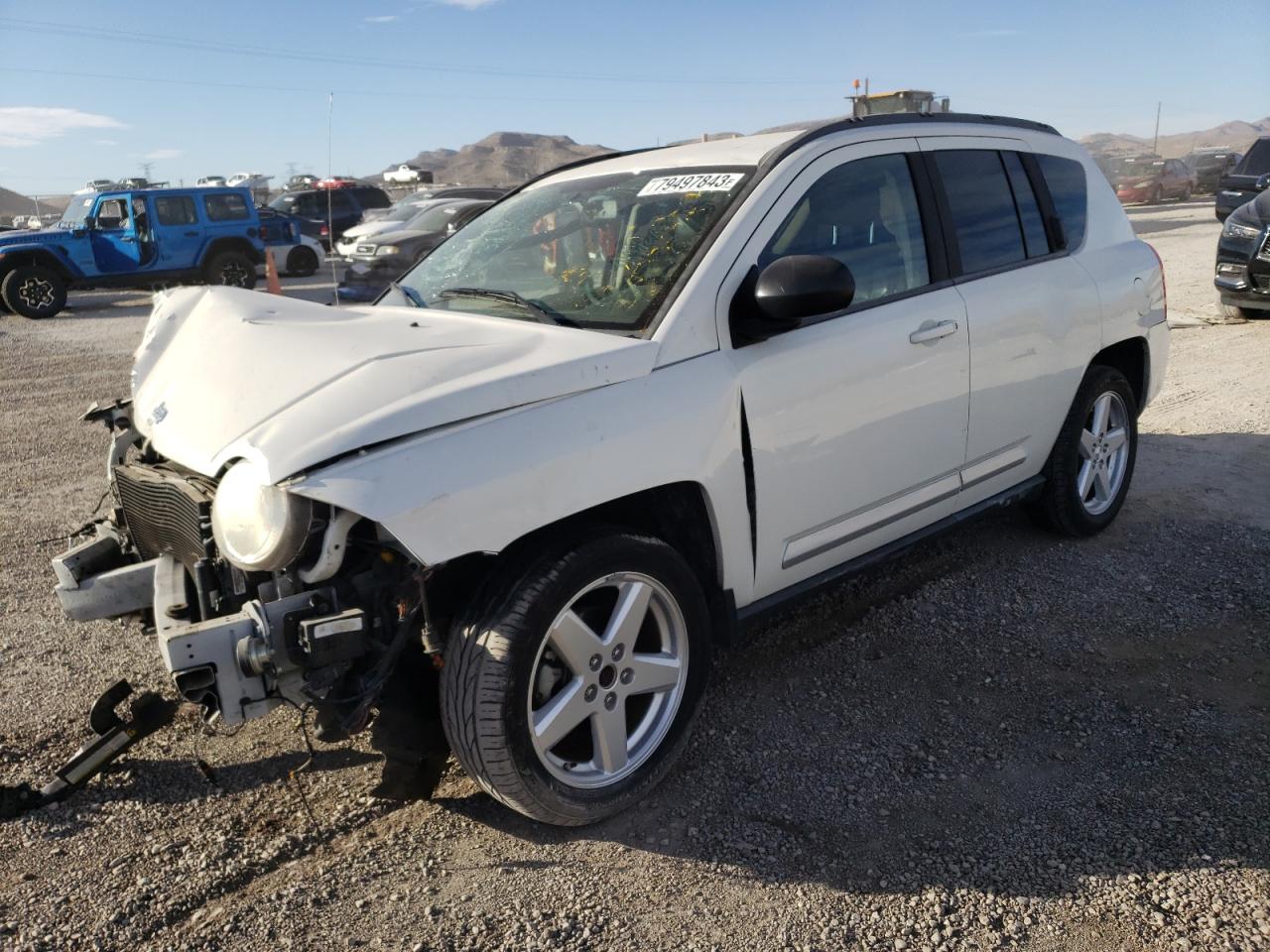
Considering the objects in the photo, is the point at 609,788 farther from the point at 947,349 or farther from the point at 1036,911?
the point at 947,349

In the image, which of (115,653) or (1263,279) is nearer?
(115,653)

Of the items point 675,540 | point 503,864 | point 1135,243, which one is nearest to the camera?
point 503,864

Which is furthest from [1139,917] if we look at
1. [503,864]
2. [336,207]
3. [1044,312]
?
[336,207]

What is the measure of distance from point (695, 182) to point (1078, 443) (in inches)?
92.2

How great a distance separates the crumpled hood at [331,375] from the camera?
2.48m

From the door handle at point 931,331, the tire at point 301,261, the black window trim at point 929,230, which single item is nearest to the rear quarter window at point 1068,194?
the black window trim at point 929,230

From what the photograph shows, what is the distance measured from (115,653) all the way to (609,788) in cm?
224

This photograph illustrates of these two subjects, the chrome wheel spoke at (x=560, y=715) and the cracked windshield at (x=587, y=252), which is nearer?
the chrome wheel spoke at (x=560, y=715)

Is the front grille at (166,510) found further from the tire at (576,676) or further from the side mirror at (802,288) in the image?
the side mirror at (802,288)

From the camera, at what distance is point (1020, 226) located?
170 inches

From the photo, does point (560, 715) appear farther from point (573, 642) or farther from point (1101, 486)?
point (1101, 486)

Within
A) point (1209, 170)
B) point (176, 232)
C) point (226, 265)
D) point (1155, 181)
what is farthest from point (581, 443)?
point (1209, 170)

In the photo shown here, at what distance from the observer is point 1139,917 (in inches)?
99.4

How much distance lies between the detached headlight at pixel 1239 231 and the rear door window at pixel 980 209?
25.0ft
